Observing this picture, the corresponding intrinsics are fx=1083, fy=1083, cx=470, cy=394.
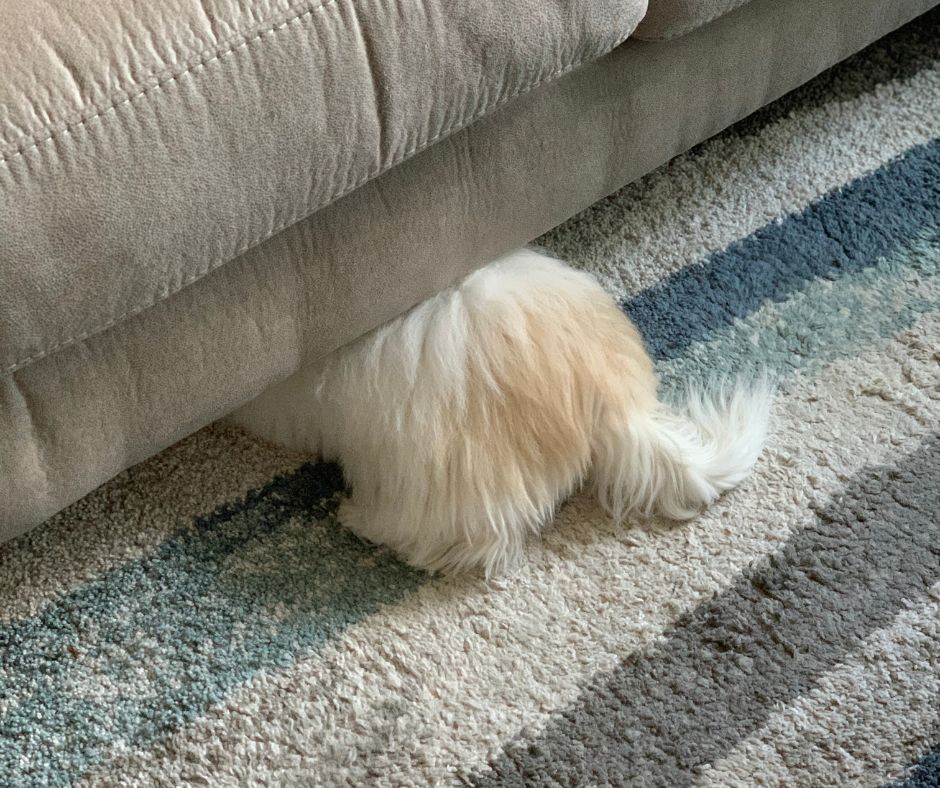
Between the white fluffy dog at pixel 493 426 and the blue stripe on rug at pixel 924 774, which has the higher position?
the white fluffy dog at pixel 493 426

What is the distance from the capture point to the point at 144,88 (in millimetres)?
706

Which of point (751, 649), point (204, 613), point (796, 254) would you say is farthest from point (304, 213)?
point (796, 254)

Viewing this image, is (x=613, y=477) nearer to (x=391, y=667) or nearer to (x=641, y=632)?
(x=641, y=632)

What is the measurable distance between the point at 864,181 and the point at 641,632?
664 mm

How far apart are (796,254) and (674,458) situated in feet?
1.19

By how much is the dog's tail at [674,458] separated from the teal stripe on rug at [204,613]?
0.09 metres

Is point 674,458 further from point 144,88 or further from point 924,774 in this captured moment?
point 144,88

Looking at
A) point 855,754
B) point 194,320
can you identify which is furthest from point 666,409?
point 194,320

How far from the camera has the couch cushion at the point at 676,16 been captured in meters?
0.96

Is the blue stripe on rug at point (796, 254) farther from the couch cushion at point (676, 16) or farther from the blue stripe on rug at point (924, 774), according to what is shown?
the blue stripe on rug at point (924, 774)

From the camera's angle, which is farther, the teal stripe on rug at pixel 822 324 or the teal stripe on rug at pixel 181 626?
the teal stripe on rug at pixel 822 324

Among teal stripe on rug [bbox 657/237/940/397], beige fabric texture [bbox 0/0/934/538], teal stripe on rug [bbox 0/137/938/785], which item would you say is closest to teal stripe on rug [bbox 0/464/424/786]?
teal stripe on rug [bbox 0/137/938/785]

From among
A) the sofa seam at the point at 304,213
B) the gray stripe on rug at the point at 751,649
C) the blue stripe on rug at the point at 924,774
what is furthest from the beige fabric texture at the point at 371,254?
the blue stripe on rug at the point at 924,774

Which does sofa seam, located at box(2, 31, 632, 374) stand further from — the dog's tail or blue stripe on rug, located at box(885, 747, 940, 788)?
blue stripe on rug, located at box(885, 747, 940, 788)
